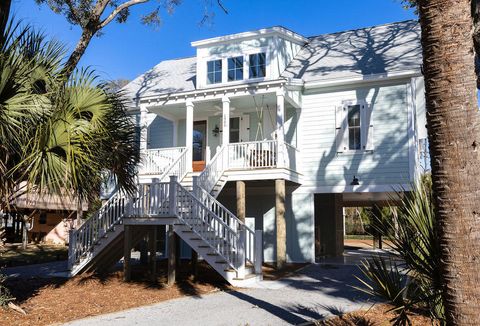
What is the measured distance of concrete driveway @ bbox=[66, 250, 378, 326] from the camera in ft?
24.7

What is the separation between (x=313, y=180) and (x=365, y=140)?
2.24m

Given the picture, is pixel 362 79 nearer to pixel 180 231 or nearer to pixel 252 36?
pixel 252 36

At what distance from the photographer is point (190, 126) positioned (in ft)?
52.9

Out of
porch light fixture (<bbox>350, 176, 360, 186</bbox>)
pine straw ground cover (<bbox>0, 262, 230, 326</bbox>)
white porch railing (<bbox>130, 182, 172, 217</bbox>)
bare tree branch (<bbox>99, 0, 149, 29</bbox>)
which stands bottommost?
pine straw ground cover (<bbox>0, 262, 230, 326</bbox>)

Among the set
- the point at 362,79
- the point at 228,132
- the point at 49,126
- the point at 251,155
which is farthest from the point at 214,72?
the point at 49,126

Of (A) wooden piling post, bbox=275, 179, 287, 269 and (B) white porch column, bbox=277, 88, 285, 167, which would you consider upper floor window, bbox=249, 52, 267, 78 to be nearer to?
(B) white porch column, bbox=277, 88, 285, 167

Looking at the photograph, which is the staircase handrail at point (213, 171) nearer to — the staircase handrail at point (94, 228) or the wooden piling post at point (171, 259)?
the wooden piling post at point (171, 259)

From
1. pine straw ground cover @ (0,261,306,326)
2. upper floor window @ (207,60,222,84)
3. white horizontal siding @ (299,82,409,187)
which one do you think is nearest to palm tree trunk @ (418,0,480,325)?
pine straw ground cover @ (0,261,306,326)

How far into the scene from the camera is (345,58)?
678 inches

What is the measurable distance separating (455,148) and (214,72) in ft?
49.2

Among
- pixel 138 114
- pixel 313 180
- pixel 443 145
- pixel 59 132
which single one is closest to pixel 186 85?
pixel 138 114

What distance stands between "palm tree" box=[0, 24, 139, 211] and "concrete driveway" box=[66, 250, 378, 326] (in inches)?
94.8

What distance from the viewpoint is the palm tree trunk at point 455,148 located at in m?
3.54

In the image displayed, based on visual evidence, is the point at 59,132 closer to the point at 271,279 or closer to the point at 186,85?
the point at 271,279
